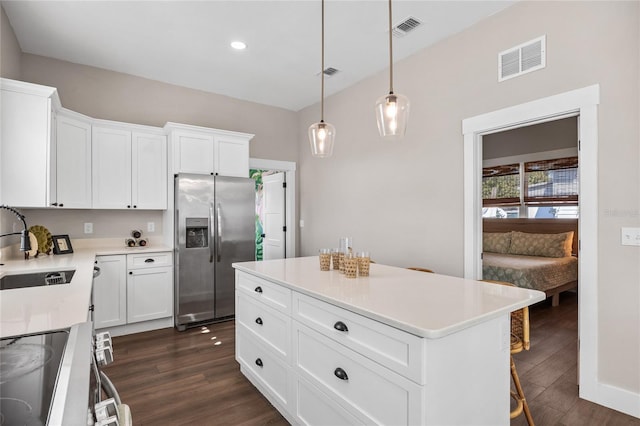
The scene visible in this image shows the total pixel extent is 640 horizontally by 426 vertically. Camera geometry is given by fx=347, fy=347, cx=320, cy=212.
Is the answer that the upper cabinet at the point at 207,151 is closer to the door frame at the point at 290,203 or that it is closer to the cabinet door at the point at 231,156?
the cabinet door at the point at 231,156

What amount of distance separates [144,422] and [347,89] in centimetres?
404

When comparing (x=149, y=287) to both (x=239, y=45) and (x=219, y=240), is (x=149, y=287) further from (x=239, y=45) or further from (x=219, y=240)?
(x=239, y=45)

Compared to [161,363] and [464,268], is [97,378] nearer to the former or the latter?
[161,363]

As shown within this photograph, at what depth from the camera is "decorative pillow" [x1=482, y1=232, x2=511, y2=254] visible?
5.81 m

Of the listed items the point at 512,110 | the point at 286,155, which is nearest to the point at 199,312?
the point at 286,155

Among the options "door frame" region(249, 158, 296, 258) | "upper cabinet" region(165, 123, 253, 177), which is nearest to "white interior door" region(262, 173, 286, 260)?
"door frame" region(249, 158, 296, 258)

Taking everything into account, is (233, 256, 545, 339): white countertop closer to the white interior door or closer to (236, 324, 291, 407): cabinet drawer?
(236, 324, 291, 407): cabinet drawer

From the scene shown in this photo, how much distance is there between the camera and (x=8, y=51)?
9.76 ft

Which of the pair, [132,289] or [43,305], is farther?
[132,289]

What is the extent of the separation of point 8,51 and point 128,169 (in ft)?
4.53

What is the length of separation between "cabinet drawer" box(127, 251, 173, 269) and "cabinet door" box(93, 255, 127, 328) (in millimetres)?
76

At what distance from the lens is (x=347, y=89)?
4.55 meters

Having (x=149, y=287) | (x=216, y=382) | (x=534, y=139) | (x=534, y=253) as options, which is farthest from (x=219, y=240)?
(x=534, y=139)

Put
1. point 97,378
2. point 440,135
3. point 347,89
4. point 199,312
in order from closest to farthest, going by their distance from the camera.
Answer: point 97,378 < point 440,135 < point 199,312 < point 347,89
